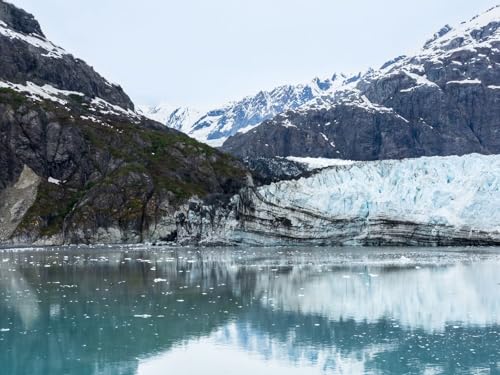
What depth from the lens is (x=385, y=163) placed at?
80312 millimetres

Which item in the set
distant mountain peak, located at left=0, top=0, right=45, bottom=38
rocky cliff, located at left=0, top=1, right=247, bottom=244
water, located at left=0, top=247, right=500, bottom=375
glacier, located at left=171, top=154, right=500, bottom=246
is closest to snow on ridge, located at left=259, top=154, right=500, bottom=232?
glacier, located at left=171, top=154, right=500, bottom=246

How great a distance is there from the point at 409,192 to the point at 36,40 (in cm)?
11200

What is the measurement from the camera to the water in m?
16.7

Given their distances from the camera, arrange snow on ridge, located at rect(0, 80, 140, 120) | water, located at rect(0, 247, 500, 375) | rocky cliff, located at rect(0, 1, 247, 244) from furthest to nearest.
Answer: snow on ridge, located at rect(0, 80, 140, 120) → rocky cliff, located at rect(0, 1, 247, 244) → water, located at rect(0, 247, 500, 375)

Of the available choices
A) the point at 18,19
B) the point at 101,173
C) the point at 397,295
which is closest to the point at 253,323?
the point at 397,295

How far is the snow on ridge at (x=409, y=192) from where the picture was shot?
2719 inches

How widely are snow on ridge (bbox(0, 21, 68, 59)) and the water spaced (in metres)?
119

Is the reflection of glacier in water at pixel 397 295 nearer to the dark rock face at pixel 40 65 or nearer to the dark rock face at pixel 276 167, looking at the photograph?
the dark rock face at pixel 276 167

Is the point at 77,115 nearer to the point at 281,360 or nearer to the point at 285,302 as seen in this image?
the point at 285,302

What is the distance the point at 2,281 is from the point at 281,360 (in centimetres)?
2391

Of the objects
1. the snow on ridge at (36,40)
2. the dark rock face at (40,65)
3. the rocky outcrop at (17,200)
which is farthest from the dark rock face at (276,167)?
the rocky outcrop at (17,200)

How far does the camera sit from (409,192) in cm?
7419

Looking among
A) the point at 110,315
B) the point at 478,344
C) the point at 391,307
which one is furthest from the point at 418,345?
the point at 110,315

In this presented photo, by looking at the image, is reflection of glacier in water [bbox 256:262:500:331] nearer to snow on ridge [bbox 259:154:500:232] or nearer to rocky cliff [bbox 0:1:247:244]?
snow on ridge [bbox 259:154:500:232]
